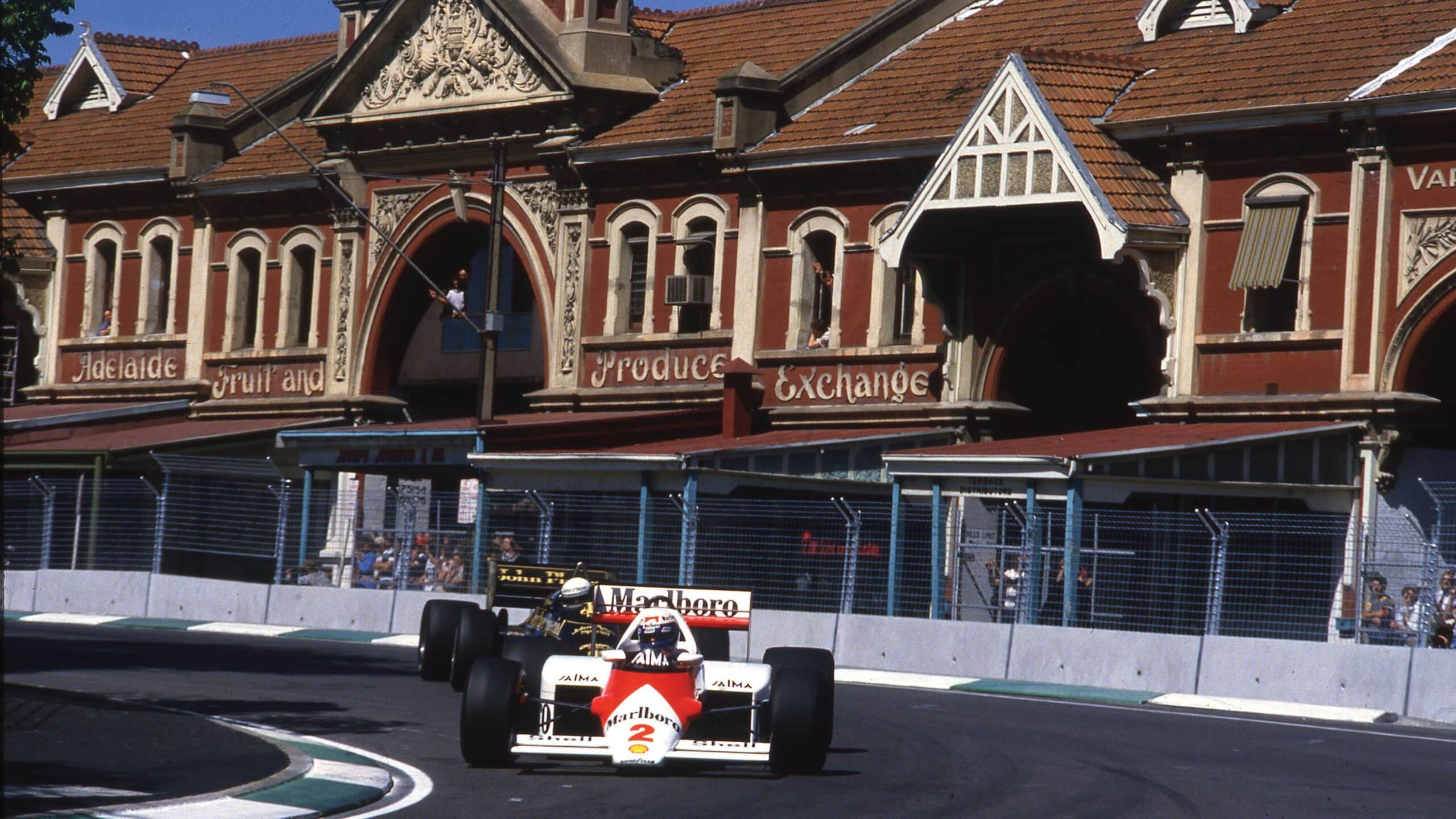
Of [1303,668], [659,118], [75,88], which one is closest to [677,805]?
[1303,668]

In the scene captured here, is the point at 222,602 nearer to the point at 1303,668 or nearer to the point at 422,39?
the point at 422,39

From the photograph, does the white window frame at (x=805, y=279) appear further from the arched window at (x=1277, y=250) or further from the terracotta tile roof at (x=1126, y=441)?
the arched window at (x=1277, y=250)

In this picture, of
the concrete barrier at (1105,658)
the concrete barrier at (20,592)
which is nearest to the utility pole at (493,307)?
the concrete barrier at (20,592)

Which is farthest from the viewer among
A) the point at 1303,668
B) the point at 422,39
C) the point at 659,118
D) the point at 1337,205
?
the point at 422,39

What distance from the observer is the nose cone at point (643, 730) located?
1412 centimetres

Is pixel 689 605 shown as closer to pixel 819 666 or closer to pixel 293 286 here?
pixel 819 666

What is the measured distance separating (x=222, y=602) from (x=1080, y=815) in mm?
22514

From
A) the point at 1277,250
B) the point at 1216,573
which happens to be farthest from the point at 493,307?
the point at 1216,573

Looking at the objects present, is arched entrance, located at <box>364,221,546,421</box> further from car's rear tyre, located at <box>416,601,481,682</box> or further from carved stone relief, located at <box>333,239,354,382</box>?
car's rear tyre, located at <box>416,601,481,682</box>

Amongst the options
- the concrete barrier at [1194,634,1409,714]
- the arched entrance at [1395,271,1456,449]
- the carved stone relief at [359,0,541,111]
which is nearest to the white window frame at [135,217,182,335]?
the carved stone relief at [359,0,541,111]

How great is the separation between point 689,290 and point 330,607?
7.90 m

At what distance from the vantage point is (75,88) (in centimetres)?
5012

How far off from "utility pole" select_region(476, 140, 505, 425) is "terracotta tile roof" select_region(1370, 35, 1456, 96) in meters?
13.3

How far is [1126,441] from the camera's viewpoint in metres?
28.2
